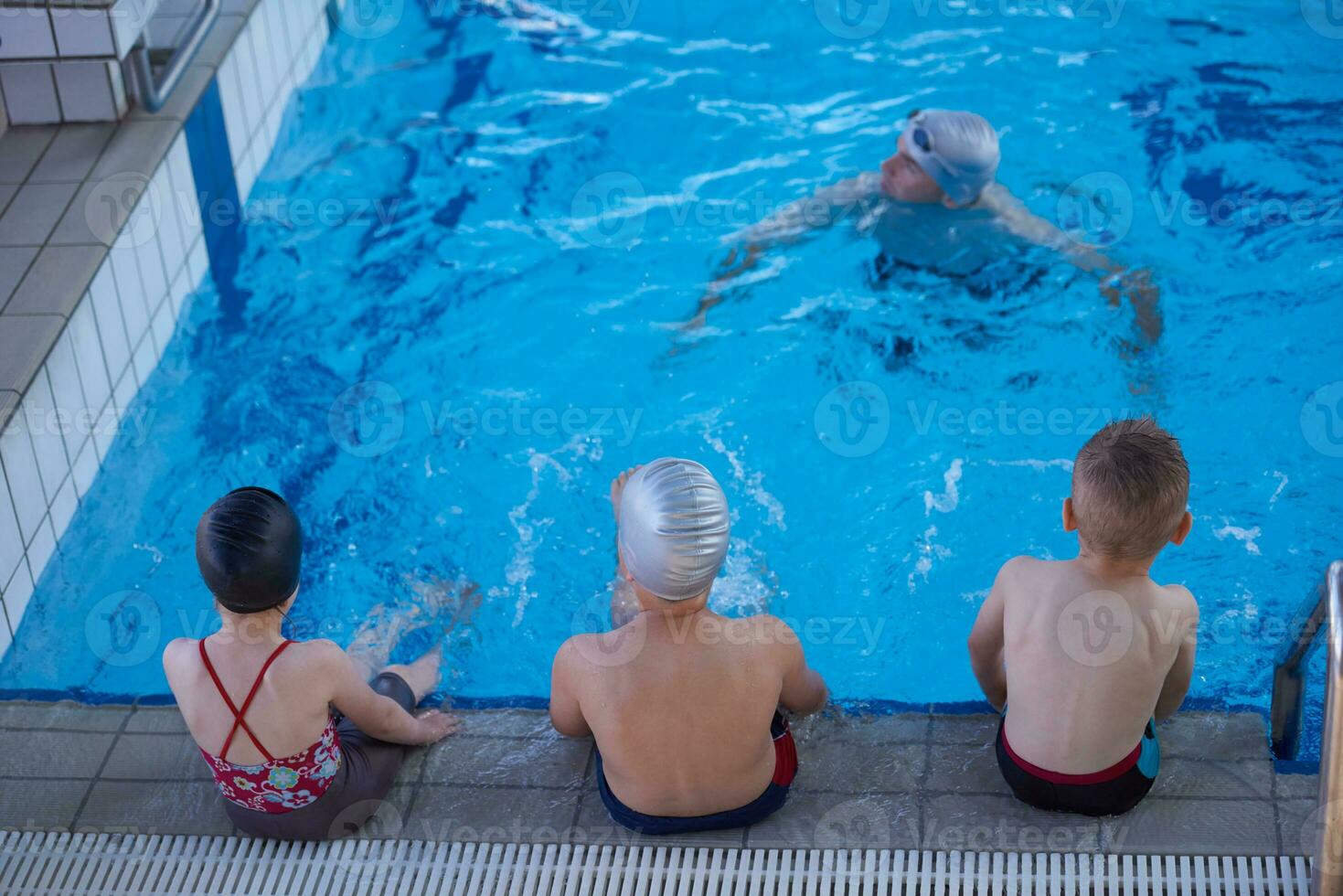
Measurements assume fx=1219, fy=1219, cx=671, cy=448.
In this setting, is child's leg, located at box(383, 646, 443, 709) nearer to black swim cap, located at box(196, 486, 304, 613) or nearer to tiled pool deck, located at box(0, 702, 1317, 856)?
tiled pool deck, located at box(0, 702, 1317, 856)

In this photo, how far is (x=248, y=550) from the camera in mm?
2666

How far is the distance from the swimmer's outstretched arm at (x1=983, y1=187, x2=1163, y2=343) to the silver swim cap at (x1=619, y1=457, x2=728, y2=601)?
3188 millimetres

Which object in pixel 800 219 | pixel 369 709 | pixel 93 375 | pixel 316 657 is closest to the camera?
pixel 316 657

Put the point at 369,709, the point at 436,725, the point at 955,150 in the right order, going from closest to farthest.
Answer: the point at 369,709 → the point at 436,725 → the point at 955,150

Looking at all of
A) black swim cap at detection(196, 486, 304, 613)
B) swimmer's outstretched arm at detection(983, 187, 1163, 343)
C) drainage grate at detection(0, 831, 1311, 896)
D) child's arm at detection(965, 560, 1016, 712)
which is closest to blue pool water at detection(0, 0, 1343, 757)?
swimmer's outstretched arm at detection(983, 187, 1163, 343)

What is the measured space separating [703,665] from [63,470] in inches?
119

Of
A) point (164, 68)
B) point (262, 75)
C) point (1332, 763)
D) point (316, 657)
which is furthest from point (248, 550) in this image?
point (262, 75)

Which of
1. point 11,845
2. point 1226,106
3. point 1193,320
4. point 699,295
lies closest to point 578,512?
point 699,295

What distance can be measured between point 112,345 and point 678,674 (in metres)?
3.35

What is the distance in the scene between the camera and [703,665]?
2.69m

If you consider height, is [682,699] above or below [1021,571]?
below

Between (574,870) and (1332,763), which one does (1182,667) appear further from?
(574,870)

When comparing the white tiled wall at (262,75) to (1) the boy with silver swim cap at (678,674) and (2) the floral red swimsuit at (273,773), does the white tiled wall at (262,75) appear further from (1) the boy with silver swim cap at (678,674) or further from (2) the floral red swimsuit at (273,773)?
(1) the boy with silver swim cap at (678,674)

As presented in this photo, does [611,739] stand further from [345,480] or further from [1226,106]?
[1226,106]
